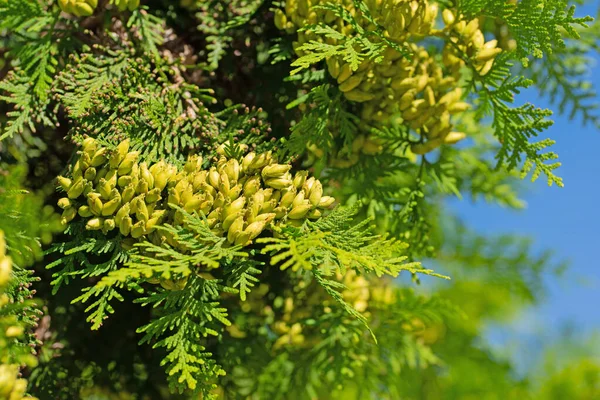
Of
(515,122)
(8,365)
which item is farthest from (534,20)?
(8,365)

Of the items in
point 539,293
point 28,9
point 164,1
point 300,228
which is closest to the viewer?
point 300,228

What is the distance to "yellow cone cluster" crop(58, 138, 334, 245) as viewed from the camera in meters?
0.63

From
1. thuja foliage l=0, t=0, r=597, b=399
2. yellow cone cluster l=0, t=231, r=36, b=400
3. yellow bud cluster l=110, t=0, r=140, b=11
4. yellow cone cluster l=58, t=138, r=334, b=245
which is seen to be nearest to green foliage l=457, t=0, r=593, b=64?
thuja foliage l=0, t=0, r=597, b=399

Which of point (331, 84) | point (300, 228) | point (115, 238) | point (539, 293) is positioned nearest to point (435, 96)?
point (331, 84)

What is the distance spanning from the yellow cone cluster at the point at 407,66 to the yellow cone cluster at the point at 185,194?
160 millimetres

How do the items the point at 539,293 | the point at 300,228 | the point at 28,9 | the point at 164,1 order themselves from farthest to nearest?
the point at 539,293
the point at 164,1
the point at 28,9
the point at 300,228

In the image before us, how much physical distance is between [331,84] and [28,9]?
378mm

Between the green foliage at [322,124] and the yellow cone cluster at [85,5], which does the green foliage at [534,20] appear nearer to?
the green foliage at [322,124]

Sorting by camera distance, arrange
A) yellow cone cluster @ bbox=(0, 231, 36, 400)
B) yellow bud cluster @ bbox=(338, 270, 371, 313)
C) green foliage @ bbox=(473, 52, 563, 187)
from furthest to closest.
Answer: yellow bud cluster @ bbox=(338, 270, 371, 313), green foliage @ bbox=(473, 52, 563, 187), yellow cone cluster @ bbox=(0, 231, 36, 400)

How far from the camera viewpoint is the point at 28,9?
2.52 ft

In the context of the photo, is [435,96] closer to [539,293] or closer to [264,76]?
[264,76]

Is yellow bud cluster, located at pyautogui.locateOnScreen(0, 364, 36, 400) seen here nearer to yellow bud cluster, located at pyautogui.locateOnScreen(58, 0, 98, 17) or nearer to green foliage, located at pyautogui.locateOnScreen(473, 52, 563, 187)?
yellow bud cluster, located at pyautogui.locateOnScreen(58, 0, 98, 17)

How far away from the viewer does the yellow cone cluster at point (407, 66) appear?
735mm

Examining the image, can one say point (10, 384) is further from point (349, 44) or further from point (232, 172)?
point (349, 44)
